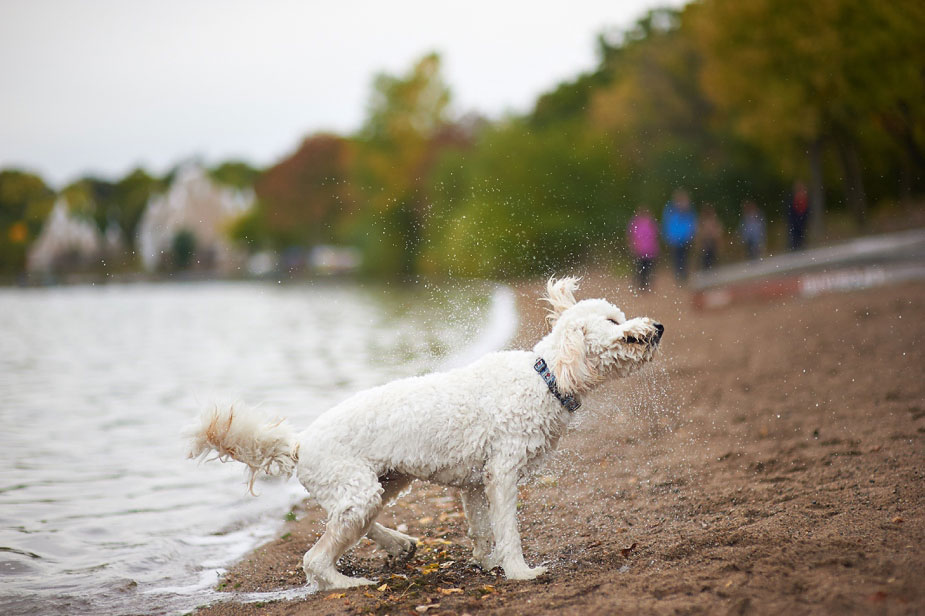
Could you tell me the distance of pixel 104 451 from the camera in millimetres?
12625

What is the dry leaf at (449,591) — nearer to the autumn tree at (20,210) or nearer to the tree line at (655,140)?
the tree line at (655,140)

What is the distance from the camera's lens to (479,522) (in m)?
6.58

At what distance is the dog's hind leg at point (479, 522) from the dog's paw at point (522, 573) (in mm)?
478

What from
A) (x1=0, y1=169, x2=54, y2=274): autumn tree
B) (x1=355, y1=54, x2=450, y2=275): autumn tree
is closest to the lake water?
(x1=355, y1=54, x2=450, y2=275): autumn tree

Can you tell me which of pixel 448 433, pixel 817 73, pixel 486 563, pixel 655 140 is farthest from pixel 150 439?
pixel 655 140

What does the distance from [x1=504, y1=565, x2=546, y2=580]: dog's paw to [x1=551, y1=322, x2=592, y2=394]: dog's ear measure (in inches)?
49.2

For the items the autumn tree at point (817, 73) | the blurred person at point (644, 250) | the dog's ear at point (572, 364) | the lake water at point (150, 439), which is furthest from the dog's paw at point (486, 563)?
the autumn tree at point (817, 73)

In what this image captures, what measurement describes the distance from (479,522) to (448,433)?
87 cm

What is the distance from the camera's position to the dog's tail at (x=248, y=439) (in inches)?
245

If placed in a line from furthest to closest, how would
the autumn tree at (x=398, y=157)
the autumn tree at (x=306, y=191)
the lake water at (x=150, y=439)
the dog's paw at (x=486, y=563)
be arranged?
the autumn tree at (x=306, y=191) → the autumn tree at (x=398, y=157) → the lake water at (x=150, y=439) → the dog's paw at (x=486, y=563)

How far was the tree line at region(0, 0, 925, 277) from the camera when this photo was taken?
33188 millimetres

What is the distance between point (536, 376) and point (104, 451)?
8638 millimetres

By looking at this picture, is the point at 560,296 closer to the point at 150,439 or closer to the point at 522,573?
the point at 522,573

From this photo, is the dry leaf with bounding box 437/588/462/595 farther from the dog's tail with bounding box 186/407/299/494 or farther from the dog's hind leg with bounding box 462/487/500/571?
the dog's tail with bounding box 186/407/299/494
